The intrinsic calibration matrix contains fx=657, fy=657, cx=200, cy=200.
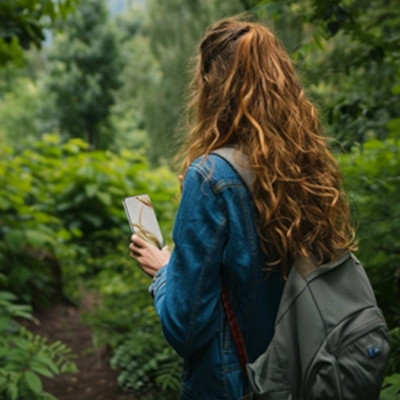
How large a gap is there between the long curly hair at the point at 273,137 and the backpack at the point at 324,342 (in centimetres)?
9

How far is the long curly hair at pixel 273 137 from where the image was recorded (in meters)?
1.86

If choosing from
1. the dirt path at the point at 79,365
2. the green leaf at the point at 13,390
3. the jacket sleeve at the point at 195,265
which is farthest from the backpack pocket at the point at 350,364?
the dirt path at the point at 79,365

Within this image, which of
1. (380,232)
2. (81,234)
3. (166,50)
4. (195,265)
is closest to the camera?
(195,265)

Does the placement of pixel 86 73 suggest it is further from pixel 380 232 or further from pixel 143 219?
pixel 143 219

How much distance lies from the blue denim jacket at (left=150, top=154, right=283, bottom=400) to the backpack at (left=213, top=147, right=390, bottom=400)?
116mm

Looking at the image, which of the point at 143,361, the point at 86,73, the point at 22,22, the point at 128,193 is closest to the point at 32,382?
the point at 143,361

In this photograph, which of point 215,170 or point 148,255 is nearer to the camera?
point 215,170

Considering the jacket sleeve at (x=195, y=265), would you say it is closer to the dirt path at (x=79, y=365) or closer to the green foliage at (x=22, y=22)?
the green foliage at (x=22, y=22)

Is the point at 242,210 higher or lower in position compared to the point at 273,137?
lower

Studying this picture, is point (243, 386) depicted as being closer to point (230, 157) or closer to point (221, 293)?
point (221, 293)

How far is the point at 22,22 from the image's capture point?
471 cm

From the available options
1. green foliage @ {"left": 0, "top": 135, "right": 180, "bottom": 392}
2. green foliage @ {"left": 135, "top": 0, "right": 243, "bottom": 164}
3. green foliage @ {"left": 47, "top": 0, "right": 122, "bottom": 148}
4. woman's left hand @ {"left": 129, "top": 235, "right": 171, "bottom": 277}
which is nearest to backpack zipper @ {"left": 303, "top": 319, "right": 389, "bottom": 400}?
woman's left hand @ {"left": 129, "top": 235, "right": 171, "bottom": 277}

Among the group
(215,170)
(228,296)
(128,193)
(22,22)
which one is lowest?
(128,193)

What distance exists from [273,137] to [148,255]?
1.94ft
